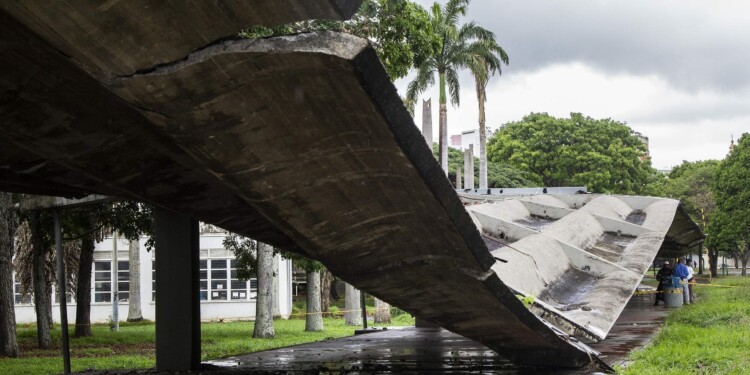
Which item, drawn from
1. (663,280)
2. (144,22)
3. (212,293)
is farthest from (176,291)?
(212,293)

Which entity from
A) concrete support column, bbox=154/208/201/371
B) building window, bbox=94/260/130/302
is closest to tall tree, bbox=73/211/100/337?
concrete support column, bbox=154/208/201/371

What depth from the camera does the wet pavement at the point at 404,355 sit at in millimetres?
9367

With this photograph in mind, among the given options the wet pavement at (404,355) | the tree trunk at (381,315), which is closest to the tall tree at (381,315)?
the tree trunk at (381,315)

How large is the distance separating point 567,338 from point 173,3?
602 centimetres

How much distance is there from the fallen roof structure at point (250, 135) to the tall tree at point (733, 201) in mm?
42634

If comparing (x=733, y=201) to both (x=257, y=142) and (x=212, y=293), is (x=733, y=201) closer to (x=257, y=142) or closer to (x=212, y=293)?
(x=212, y=293)

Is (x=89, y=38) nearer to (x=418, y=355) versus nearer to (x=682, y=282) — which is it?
(x=418, y=355)

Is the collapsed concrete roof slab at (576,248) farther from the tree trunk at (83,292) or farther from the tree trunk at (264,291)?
the tree trunk at (83,292)

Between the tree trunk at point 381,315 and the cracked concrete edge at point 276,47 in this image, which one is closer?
the cracked concrete edge at point 276,47

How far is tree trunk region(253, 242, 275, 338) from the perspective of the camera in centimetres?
2189

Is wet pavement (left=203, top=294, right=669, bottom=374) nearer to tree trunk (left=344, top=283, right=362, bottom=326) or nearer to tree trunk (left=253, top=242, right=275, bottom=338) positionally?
tree trunk (left=253, top=242, right=275, bottom=338)

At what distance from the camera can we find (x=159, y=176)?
6.97m

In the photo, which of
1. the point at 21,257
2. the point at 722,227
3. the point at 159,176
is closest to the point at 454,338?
the point at 159,176

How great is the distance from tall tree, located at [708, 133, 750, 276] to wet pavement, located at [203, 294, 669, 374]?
34292 mm
